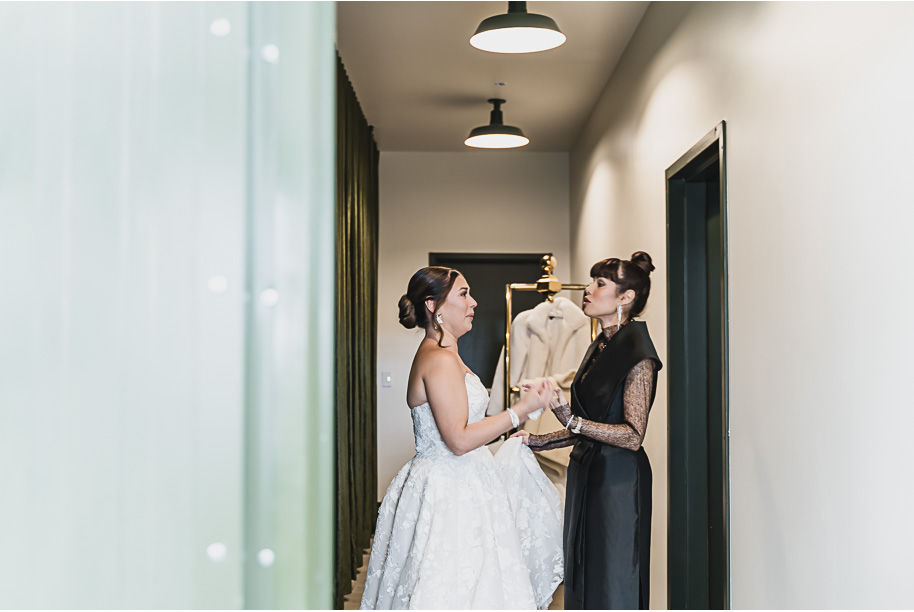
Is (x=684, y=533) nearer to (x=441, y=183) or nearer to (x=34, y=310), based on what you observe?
(x=34, y=310)

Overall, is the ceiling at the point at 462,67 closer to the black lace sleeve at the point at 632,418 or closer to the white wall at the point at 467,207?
the white wall at the point at 467,207

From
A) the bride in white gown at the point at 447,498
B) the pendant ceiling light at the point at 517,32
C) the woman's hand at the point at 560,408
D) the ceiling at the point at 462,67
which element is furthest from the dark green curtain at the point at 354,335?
the woman's hand at the point at 560,408

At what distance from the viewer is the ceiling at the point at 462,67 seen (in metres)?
3.81

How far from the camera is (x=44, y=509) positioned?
0.67m

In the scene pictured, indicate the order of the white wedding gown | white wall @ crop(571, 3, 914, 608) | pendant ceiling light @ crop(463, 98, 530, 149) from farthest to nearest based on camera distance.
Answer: pendant ceiling light @ crop(463, 98, 530, 149), the white wedding gown, white wall @ crop(571, 3, 914, 608)

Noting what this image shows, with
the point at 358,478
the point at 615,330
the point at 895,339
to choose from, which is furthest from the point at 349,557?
the point at 895,339

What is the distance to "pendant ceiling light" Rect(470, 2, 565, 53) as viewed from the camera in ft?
10.4

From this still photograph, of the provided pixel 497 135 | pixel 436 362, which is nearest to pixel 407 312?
pixel 436 362

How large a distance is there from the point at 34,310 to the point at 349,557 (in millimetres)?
4070

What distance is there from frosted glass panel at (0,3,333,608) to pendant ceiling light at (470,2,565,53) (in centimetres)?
265

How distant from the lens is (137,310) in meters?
0.66

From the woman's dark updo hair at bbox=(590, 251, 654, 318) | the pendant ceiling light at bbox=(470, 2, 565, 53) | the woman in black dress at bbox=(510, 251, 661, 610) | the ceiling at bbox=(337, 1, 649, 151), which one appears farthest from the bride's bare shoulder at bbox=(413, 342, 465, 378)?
the ceiling at bbox=(337, 1, 649, 151)

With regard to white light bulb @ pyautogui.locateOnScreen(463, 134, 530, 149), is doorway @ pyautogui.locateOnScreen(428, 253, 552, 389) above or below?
below

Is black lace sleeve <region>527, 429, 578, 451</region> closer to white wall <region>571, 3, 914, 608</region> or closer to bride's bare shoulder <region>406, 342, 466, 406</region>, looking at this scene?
bride's bare shoulder <region>406, 342, 466, 406</region>
